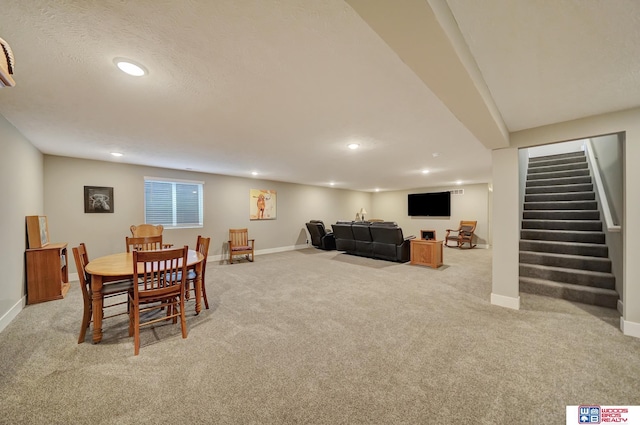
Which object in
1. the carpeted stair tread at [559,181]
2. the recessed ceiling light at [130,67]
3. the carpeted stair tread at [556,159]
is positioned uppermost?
the carpeted stair tread at [556,159]

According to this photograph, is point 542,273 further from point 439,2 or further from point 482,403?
point 439,2

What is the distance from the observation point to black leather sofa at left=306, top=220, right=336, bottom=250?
25.1 feet

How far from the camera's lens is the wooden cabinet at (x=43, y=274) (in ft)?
10.5

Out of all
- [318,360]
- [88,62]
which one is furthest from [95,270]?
[318,360]

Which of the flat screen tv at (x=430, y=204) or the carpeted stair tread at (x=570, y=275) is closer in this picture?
the carpeted stair tread at (x=570, y=275)

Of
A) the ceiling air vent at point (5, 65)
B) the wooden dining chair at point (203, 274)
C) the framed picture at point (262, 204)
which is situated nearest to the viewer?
the ceiling air vent at point (5, 65)

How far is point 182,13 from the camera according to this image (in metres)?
1.23

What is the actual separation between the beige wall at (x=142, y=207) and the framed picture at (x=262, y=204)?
131mm

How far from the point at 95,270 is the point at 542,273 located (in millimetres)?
5749

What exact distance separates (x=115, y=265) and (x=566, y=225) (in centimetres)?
666

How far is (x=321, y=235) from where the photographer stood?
25.4 ft

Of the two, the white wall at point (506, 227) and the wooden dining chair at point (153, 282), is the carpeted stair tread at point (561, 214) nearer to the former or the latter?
the white wall at point (506, 227)

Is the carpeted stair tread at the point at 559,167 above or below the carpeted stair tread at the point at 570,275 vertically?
above

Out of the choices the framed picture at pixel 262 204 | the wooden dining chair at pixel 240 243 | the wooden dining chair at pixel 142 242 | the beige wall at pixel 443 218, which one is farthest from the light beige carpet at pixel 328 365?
the beige wall at pixel 443 218
